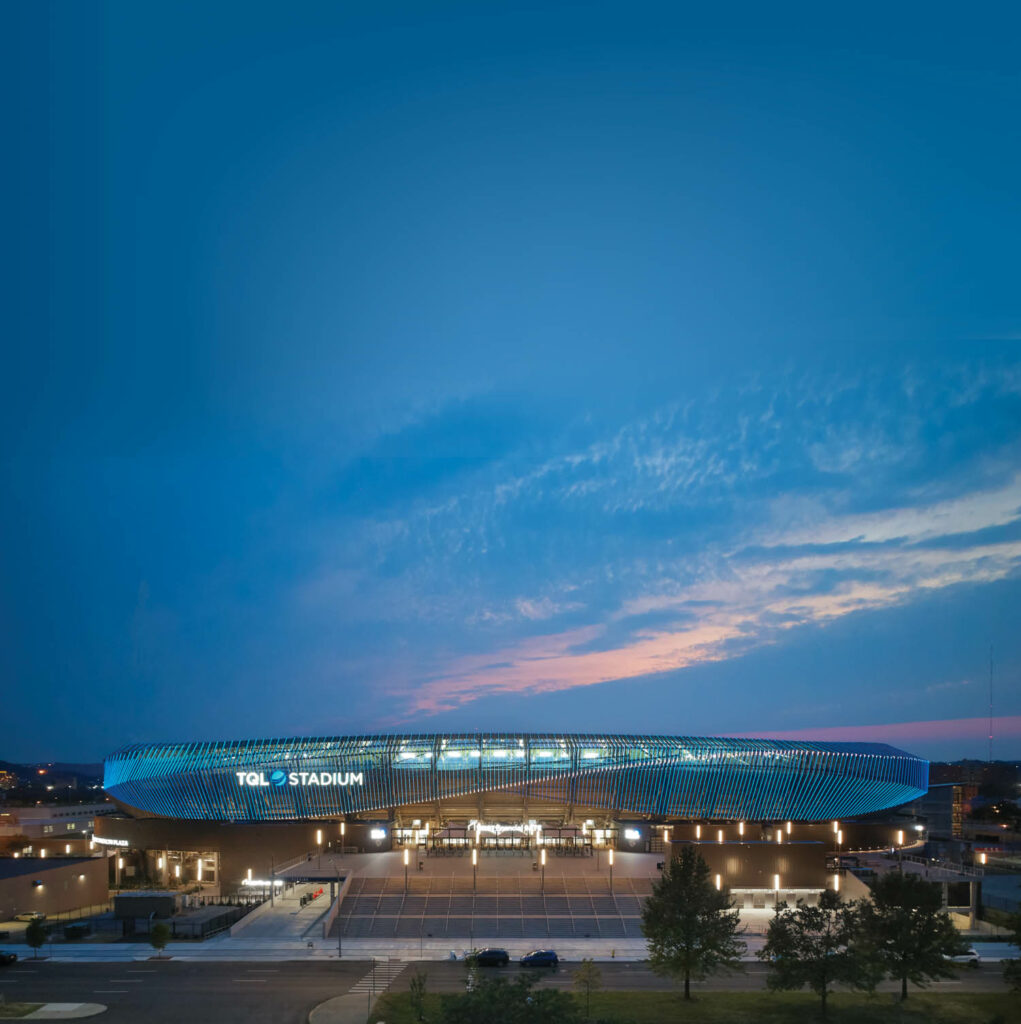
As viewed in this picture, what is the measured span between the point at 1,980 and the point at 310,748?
1122 inches

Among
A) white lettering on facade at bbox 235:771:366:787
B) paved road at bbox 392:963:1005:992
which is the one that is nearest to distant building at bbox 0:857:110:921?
white lettering on facade at bbox 235:771:366:787

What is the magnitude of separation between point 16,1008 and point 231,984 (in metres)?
8.23

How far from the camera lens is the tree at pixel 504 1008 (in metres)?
23.3

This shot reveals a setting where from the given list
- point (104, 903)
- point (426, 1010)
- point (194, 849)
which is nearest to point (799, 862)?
point (426, 1010)

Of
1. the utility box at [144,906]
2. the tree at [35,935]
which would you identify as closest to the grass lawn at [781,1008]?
the tree at [35,935]

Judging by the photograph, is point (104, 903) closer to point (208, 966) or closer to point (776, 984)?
point (208, 966)

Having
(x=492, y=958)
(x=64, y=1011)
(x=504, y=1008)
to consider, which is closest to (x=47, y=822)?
(x=64, y=1011)

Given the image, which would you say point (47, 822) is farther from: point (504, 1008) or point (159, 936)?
point (504, 1008)

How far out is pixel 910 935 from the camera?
1443 inches

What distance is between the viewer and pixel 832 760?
226 feet

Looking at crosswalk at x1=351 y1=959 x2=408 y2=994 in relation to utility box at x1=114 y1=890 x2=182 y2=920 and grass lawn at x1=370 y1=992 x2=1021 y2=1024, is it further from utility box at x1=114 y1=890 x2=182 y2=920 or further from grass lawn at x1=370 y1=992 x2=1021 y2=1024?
utility box at x1=114 y1=890 x2=182 y2=920

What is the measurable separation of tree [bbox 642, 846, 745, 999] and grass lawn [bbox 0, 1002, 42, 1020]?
955 inches

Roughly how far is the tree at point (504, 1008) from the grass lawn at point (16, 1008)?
20.7m

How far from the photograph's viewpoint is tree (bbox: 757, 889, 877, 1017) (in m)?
35.0
